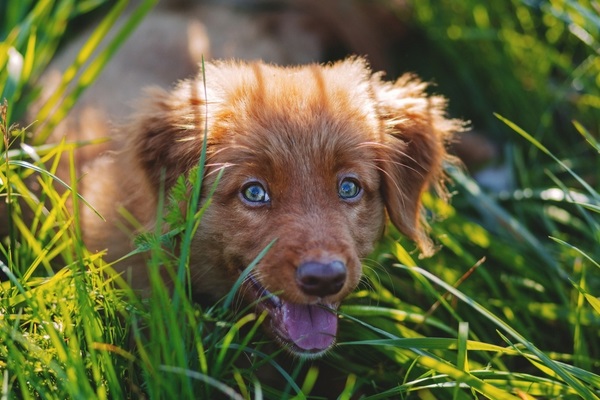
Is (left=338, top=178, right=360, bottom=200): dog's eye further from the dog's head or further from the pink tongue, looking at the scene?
the pink tongue

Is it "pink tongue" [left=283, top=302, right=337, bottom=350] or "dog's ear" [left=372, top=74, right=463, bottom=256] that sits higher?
"dog's ear" [left=372, top=74, right=463, bottom=256]

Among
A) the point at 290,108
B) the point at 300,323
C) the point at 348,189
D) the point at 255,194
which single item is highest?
the point at 290,108

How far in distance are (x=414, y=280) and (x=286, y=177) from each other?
2.86 feet

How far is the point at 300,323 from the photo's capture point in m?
2.28

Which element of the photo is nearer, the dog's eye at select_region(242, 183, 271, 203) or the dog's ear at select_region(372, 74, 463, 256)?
the dog's eye at select_region(242, 183, 271, 203)

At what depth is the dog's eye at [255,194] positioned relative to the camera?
2312 mm

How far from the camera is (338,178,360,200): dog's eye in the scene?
2430 millimetres

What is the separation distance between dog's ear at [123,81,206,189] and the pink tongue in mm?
600

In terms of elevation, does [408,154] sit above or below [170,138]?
above

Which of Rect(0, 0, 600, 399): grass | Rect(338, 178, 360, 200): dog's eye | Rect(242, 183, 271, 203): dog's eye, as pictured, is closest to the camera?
Rect(0, 0, 600, 399): grass

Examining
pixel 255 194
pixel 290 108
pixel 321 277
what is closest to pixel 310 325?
pixel 321 277

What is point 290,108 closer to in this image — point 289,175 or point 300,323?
point 289,175

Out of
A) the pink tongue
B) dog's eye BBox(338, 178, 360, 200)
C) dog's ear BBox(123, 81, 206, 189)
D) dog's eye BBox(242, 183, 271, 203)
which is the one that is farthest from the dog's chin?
dog's ear BBox(123, 81, 206, 189)

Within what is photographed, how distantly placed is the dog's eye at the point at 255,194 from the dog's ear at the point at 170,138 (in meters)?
0.22
